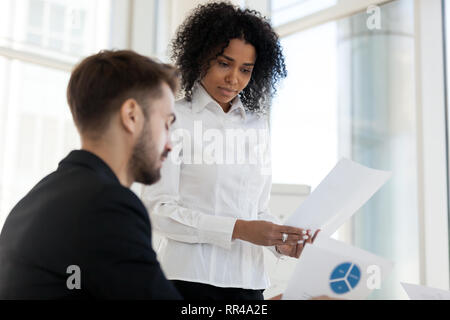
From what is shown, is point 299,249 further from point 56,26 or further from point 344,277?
point 56,26

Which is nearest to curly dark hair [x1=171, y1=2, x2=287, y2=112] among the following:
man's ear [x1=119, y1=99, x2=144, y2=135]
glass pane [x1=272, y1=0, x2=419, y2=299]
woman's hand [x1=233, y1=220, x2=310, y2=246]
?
woman's hand [x1=233, y1=220, x2=310, y2=246]

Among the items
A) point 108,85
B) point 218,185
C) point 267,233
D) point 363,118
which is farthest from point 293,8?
point 108,85

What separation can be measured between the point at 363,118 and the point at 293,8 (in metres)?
0.88

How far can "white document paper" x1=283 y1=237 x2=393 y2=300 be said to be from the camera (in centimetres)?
84

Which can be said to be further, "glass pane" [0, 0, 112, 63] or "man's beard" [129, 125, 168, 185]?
"glass pane" [0, 0, 112, 63]

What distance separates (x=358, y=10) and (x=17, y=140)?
240cm

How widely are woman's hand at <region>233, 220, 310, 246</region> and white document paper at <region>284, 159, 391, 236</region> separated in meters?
0.03

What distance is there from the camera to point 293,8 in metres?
3.13

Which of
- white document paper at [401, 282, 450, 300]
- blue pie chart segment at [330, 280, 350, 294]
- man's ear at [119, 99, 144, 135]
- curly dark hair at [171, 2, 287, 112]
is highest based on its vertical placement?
curly dark hair at [171, 2, 287, 112]

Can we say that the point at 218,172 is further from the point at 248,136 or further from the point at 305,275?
the point at 305,275

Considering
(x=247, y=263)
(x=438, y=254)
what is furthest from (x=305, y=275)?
(x=438, y=254)

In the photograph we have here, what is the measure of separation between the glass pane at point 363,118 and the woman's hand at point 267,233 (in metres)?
1.31

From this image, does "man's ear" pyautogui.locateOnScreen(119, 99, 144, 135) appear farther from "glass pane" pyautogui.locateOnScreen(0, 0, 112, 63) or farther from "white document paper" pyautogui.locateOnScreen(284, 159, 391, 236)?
"glass pane" pyautogui.locateOnScreen(0, 0, 112, 63)

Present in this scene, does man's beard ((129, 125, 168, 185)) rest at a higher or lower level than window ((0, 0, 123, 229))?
lower
